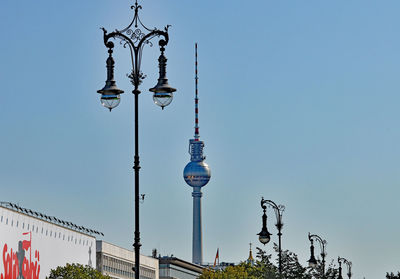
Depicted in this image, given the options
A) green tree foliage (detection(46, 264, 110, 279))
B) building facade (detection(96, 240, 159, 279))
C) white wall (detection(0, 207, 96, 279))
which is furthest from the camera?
building facade (detection(96, 240, 159, 279))

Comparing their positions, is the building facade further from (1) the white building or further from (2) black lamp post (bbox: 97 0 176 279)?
(2) black lamp post (bbox: 97 0 176 279)

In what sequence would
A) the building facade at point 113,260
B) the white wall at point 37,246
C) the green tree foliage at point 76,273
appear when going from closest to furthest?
the green tree foliage at point 76,273
the white wall at point 37,246
the building facade at point 113,260

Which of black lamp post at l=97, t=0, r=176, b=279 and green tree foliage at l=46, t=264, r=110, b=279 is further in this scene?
green tree foliage at l=46, t=264, r=110, b=279

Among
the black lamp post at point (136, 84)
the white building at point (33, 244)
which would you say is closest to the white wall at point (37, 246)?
the white building at point (33, 244)

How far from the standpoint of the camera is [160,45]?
36.6 metres

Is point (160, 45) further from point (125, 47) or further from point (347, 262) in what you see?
point (347, 262)

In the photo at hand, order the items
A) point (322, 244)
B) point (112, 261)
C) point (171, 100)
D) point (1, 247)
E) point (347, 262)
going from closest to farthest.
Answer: point (171, 100)
point (322, 244)
point (347, 262)
point (1, 247)
point (112, 261)

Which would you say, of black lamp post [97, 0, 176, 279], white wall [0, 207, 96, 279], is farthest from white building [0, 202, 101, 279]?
black lamp post [97, 0, 176, 279]

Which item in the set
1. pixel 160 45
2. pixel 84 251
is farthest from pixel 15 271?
pixel 160 45

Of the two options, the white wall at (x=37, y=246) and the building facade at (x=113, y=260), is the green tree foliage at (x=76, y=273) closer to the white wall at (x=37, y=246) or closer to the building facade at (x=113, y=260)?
the white wall at (x=37, y=246)

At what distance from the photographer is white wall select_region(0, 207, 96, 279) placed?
117625 millimetres

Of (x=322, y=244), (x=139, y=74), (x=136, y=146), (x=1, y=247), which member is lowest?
(x=136, y=146)

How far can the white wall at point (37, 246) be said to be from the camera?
117625 millimetres

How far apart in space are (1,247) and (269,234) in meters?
61.9
